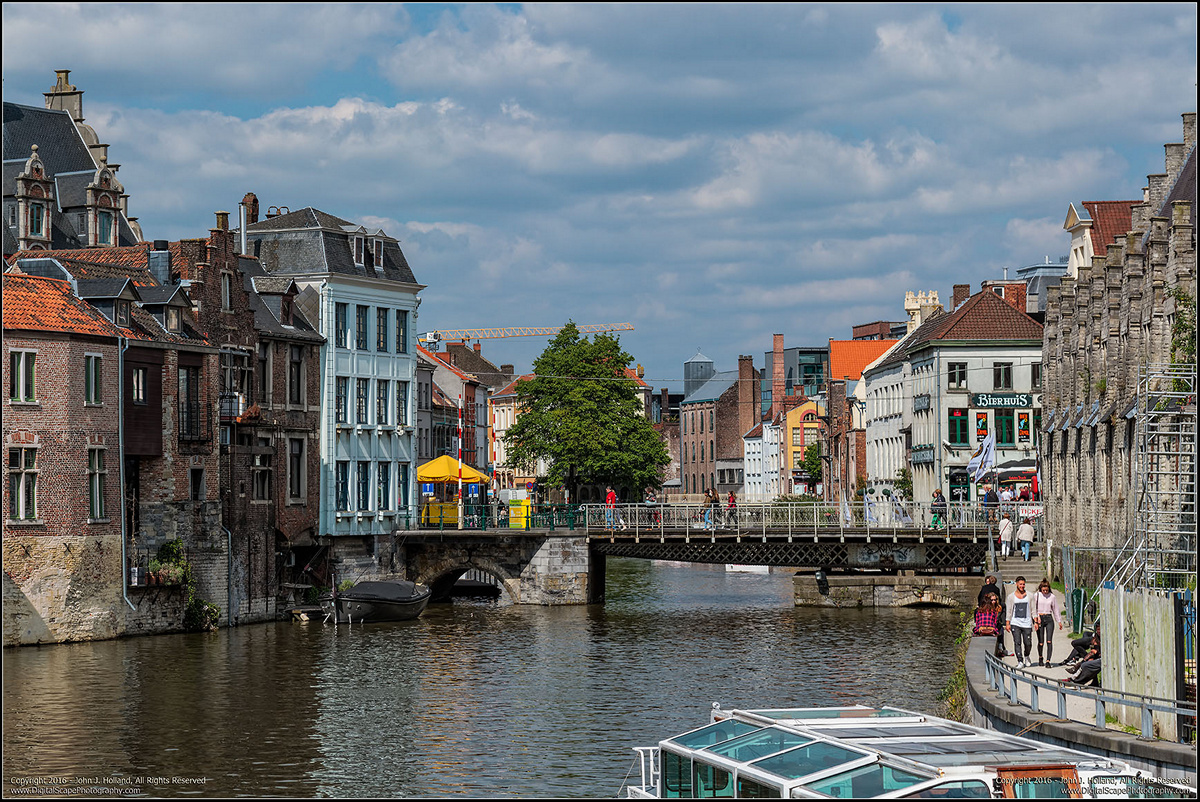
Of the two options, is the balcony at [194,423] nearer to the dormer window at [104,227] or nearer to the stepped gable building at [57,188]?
the stepped gable building at [57,188]

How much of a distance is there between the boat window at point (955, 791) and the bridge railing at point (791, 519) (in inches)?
1775

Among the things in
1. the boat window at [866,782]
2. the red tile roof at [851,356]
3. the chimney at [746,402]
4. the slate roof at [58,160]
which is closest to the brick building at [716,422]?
the chimney at [746,402]

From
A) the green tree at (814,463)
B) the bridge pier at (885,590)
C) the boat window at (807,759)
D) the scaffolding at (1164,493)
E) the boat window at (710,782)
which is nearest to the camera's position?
the boat window at (807,759)

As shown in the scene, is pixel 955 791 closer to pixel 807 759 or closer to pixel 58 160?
pixel 807 759

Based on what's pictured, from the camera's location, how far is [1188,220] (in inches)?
1561

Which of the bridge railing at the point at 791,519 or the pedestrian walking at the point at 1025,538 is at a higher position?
the bridge railing at the point at 791,519

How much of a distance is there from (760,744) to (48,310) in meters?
34.4

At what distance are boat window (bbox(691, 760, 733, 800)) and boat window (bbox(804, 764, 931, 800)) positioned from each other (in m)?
1.89

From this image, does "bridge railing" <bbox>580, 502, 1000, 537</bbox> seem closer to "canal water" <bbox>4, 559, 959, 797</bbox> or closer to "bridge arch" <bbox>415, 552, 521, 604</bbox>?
"canal water" <bbox>4, 559, 959, 797</bbox>

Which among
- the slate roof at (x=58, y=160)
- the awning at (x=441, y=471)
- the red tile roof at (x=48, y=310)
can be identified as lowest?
the awning at (x=441, y=471)

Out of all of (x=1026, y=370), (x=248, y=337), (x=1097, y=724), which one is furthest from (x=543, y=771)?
(x=1026, y=370)

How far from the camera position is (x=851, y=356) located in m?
120

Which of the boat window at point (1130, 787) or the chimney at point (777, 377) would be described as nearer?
the boat window at point (1130, 787)

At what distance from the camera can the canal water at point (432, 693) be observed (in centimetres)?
2852
